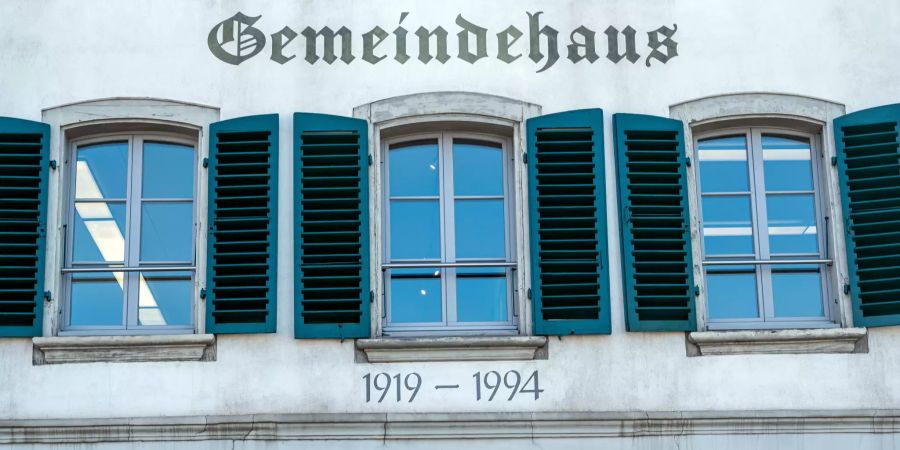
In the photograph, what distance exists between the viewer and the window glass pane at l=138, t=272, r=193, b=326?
1156cm

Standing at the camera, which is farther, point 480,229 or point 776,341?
point 480,229

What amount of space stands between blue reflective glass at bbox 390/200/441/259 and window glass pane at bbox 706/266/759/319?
2.04 meters

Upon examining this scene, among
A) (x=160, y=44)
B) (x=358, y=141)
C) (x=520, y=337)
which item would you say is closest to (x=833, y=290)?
(x=520, y=337)

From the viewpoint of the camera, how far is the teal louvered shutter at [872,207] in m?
11.4

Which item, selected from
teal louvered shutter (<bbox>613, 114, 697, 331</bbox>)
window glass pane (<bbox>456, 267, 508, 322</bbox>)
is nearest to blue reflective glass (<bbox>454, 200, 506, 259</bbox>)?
window glass pane (<bbox>456, 267, 508, 322</bbox>)

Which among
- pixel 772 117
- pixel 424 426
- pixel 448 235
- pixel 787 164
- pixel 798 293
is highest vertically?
pixel 772 117

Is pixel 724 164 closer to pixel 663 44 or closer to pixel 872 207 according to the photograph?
pixel 663 44

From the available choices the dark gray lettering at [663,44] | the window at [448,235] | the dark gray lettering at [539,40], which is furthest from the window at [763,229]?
the window at [448,235]

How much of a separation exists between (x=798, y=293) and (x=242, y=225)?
411cm

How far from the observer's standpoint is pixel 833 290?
38.1ft

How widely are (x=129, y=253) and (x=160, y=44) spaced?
1.60 metres

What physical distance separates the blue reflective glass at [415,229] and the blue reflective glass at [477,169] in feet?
0.88

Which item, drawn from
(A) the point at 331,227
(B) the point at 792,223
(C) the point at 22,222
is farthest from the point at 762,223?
(C) the point at 22,222

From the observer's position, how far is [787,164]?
11992 mm
